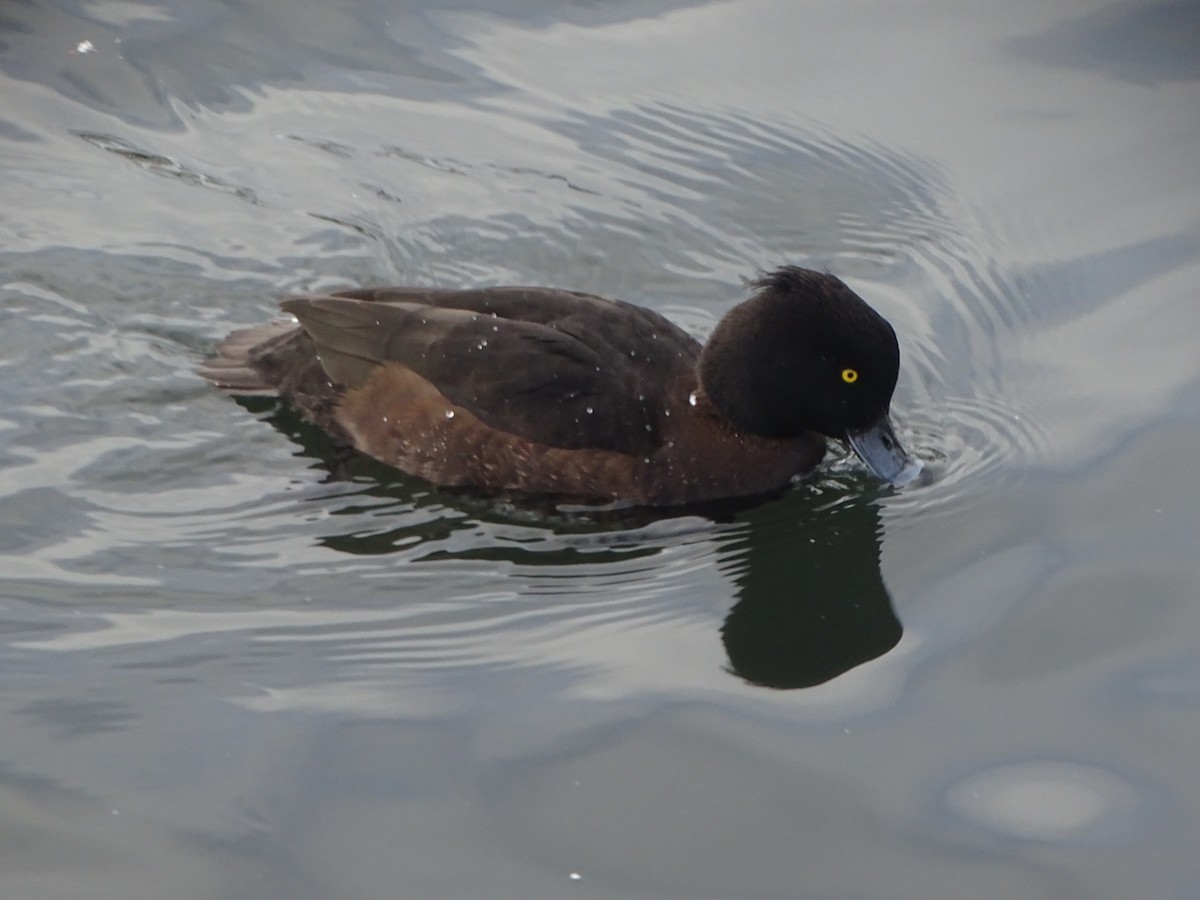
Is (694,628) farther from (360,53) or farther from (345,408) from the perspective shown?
(360,53)

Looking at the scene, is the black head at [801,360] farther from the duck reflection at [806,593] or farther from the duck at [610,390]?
the duck reflection at [806,593]

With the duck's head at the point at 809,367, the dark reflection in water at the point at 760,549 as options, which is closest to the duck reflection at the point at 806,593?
the dark reflection in water at the point at 760,549

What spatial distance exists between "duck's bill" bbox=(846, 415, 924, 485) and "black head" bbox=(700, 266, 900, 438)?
0.14 ft

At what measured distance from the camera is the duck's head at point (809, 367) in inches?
257

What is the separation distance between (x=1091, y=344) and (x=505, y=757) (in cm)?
398

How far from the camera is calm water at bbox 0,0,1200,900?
4777 millimetres

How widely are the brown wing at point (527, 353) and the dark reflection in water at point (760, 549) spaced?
334 millimetres

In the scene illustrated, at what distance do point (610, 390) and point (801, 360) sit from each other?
2.57ft

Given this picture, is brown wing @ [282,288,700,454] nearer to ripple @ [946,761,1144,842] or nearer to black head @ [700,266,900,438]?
black head @ [700,266,900,438]

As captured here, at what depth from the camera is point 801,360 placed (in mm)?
6684

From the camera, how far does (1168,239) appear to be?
8367 mm

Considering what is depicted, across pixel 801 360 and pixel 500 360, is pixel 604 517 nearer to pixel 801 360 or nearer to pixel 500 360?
pixel 500 360

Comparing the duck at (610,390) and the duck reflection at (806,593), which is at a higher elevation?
the duck at (610,390)

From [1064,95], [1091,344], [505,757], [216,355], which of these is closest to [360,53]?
[216,355]
